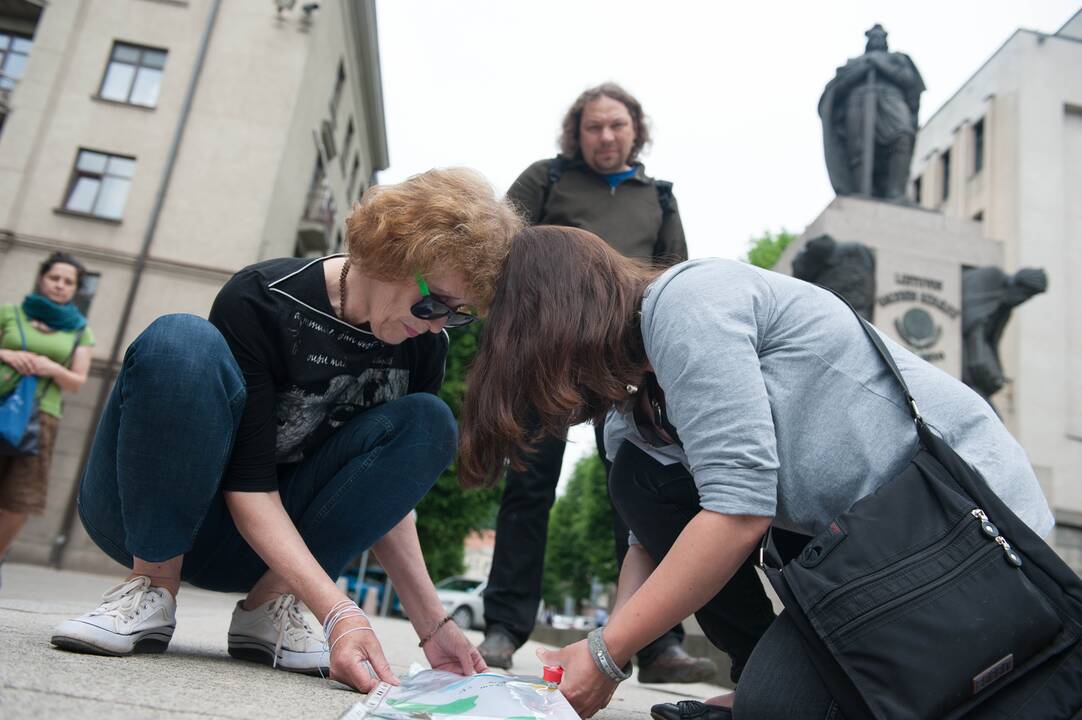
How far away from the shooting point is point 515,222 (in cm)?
185

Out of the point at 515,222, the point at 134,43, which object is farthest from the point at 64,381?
the point at 134,43

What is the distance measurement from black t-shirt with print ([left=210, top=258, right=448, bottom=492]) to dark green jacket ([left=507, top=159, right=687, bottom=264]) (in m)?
1.33

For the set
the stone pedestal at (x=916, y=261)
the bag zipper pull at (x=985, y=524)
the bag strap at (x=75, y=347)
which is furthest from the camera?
the stone pedestal at (x=916, y=261)

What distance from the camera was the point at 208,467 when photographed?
1659 mm

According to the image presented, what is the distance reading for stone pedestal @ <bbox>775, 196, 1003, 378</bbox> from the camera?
19.9ft

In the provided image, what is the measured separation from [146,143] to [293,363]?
14.5 m

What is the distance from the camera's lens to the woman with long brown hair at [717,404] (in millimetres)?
1354

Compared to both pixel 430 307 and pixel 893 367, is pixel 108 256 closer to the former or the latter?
pixel 430 307

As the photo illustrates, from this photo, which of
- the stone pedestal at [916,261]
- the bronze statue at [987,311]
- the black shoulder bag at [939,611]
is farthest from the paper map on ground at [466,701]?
the bronze statue at [987,311]

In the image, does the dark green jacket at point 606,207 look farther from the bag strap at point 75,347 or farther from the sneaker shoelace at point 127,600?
the bag strap at point 75,347

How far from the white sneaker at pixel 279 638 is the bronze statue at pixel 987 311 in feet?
18.5

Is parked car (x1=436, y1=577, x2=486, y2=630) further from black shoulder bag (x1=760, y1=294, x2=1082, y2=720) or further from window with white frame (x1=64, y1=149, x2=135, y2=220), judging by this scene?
black shoulder bag (x1=760, y1=294, x2=1082, y2=720)

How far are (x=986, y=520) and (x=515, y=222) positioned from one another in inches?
42.4

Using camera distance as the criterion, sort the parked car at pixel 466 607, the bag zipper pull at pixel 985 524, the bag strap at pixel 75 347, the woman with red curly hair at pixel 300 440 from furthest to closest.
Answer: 1. the parked car at pixel 466 607
2. the bag strap at pixel 75 347
3. the woman with red curly hair at pixel 300 440
4. the bag zipper pull at pixel 985 524
